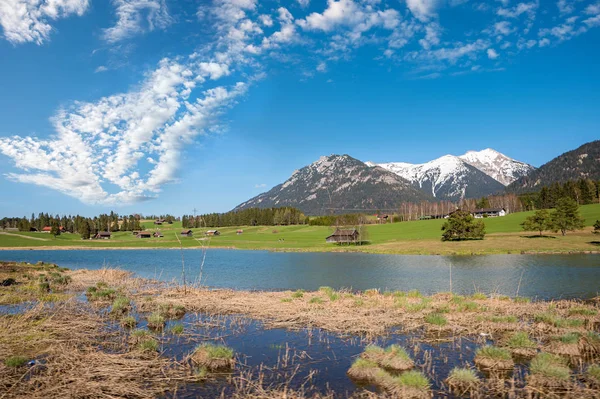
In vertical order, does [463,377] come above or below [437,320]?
above

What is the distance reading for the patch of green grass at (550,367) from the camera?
10328 millimetres

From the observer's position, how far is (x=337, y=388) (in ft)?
34.3

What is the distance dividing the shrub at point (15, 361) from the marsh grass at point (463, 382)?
13071 millimetres

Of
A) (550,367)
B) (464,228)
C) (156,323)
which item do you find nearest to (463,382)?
(550,367)

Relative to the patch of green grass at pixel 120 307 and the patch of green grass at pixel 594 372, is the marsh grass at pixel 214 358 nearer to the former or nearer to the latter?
the patch of green grass at pixel 120 307

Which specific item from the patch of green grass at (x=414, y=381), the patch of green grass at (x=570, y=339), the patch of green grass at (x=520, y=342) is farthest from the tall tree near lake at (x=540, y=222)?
the patch of green grass at (x=414, y=381)

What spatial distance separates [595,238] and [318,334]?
89236 millimetres

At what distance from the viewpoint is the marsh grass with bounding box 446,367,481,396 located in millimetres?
10118

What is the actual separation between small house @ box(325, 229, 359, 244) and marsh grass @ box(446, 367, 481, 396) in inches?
3805

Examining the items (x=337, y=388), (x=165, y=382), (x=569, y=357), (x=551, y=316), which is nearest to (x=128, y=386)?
(x=165, y=382)

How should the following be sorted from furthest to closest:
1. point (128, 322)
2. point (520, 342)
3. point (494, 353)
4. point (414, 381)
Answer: point (128, 322) → point (520, 342) → point (494, 353) → point (414, 381)

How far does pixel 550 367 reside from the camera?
10625 mm

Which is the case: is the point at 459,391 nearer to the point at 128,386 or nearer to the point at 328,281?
the point at 128,386

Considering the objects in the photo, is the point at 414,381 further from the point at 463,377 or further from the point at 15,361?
the point at 15,361
